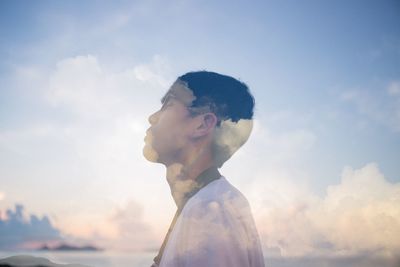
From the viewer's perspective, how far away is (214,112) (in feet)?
12.9

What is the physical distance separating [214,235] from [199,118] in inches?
61.0

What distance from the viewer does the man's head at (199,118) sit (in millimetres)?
3707

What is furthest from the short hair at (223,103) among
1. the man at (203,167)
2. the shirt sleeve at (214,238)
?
the shirt sleeve at (214,238)

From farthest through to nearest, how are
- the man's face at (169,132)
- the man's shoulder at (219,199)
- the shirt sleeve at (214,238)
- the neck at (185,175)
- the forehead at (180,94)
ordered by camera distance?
the forehead at (180,94), the man's face at (169,132), the neck at (185,175), the man's shoulder at (219,199), the shirt sleeve at (214,238)

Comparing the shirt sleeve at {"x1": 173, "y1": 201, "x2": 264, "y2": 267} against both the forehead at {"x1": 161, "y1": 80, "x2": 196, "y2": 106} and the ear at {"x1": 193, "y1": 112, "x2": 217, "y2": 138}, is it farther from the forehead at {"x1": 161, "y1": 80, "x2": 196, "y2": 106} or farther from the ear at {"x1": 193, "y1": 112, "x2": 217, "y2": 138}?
the forehead at {"x1": 161, "y1": 80, "x2": 196, "y2": 106}

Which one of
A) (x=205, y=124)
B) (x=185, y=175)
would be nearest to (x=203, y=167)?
(x=185, y=175)

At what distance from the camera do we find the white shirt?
2635mm

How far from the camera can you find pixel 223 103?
404cm

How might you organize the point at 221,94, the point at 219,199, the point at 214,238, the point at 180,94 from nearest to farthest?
the point at 214,238
the point at 219,199
the point at 180,94
the point at 221,94

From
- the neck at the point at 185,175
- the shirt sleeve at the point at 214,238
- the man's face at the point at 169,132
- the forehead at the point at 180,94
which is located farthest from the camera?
the forehead at the point at 180,94

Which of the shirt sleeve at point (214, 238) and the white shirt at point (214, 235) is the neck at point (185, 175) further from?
the shirt sleeve at point (214, 238)

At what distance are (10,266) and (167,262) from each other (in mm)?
10088

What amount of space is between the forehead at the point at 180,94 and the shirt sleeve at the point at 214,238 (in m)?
1.46

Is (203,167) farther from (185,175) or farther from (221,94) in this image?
(221,94)
